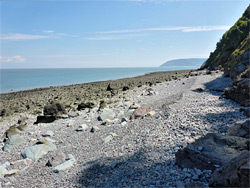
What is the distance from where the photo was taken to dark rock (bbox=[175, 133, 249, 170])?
4.47m

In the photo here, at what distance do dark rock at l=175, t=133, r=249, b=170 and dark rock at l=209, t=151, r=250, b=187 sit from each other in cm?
77

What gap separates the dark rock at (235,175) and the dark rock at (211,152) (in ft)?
2.53

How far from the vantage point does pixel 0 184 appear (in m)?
6.45

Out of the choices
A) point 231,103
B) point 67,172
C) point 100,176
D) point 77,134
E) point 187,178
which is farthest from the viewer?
point 77,134

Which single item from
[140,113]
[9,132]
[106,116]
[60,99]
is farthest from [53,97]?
[140,113]

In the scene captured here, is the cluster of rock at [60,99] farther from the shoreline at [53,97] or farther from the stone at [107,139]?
the stone at [107,139]

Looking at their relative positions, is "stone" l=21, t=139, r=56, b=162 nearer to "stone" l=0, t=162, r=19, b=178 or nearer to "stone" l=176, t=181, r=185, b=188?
"stone" l=0, t=162, r=19, b=178

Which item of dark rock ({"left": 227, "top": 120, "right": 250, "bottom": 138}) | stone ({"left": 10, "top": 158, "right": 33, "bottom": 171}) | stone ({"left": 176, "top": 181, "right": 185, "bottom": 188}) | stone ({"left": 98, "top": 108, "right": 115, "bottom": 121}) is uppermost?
dark rock ({"left": 227, "top": 120, "right": 250, "bottom": 138})

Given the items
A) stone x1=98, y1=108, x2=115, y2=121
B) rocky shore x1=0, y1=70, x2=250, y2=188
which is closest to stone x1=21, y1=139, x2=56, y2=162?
rocky shore x1=0, y1=70, x2=250, y2=188

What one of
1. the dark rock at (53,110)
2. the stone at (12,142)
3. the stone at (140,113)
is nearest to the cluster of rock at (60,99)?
the dark rock at (53,110)

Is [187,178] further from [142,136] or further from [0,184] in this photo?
[0,184]

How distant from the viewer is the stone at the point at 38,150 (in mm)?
8032

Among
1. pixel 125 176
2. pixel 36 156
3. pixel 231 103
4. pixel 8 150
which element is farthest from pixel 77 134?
pixel 231 103

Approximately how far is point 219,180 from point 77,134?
7612mm
